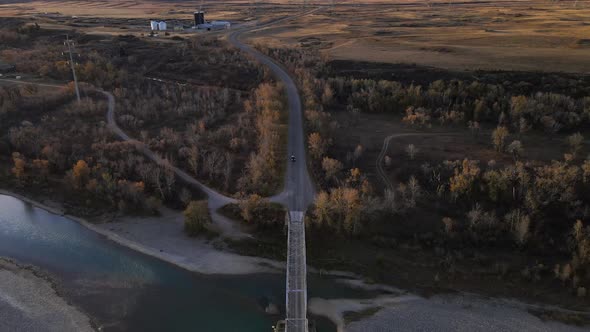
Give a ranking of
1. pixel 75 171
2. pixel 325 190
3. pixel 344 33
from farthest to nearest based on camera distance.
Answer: pixel 344 33 → pixel 75 171 → pixel 325 190

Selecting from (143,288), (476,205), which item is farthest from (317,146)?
(143,288)

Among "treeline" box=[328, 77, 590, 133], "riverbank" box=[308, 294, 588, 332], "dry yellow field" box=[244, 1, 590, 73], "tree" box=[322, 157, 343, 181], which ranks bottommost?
"riverbank" box=[308, 294, 588, 332]

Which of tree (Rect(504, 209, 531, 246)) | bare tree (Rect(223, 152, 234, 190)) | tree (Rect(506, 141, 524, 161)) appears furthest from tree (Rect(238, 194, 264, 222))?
tree (Rect(506, 141, 524, 161))

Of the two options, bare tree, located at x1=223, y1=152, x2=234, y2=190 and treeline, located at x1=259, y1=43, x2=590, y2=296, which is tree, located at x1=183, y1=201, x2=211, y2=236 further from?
treeline, located at x1=259, y1=43, x2=590, y2=296

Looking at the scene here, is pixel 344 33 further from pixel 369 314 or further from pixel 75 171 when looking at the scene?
pixel 369 314

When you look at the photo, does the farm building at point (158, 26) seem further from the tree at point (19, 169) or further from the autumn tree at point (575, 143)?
the autumn tree at point (575, 143)

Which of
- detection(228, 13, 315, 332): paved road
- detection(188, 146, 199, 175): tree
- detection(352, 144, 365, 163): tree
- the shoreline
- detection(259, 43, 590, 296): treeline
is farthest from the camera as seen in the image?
detection(352, 144, 365, 163): tree

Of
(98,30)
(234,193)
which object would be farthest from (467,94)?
(98,30)
